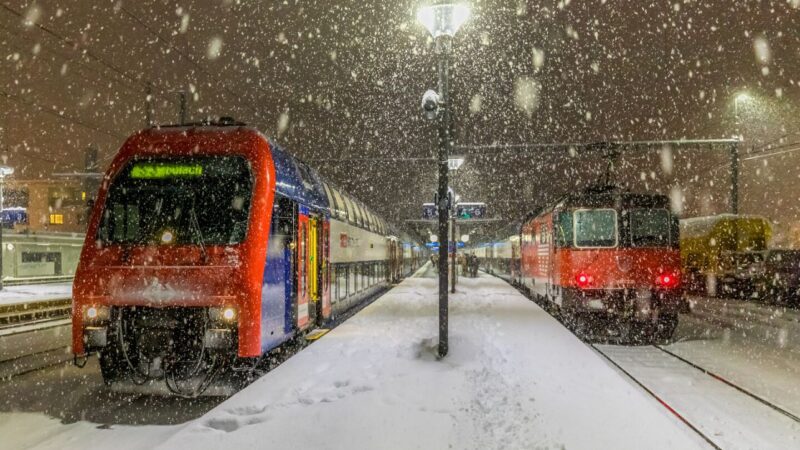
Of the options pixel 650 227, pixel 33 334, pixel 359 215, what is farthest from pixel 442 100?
pixel 33 334

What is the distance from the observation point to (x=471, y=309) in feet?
55.2

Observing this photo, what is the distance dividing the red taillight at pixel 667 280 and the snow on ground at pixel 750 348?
44.8 inches

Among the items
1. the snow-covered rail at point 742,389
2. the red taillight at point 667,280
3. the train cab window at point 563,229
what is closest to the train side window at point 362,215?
the train cab window at point 563,229

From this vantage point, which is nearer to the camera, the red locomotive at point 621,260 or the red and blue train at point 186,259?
the red and blue train at point 186,259

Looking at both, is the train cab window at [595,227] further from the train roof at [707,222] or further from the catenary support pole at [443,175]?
the train roof at [707,222]

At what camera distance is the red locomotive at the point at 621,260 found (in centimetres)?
1218

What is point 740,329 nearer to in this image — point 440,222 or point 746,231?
point 440,222

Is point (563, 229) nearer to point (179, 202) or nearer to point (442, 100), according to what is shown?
point (442, 100)

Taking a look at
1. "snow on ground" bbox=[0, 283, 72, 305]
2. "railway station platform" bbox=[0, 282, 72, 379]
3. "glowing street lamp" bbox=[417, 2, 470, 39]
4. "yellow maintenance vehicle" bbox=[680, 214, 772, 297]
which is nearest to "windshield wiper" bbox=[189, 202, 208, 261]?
"railway station platform" bbox=[0, 282, 72, 379]

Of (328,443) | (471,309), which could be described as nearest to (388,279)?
(471,309)

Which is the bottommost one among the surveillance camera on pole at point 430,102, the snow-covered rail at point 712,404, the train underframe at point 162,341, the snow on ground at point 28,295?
the snow-covered rail at point 712,404

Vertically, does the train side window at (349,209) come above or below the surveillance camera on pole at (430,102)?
below

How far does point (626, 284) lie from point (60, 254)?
126ft

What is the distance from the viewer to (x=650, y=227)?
12664mm
